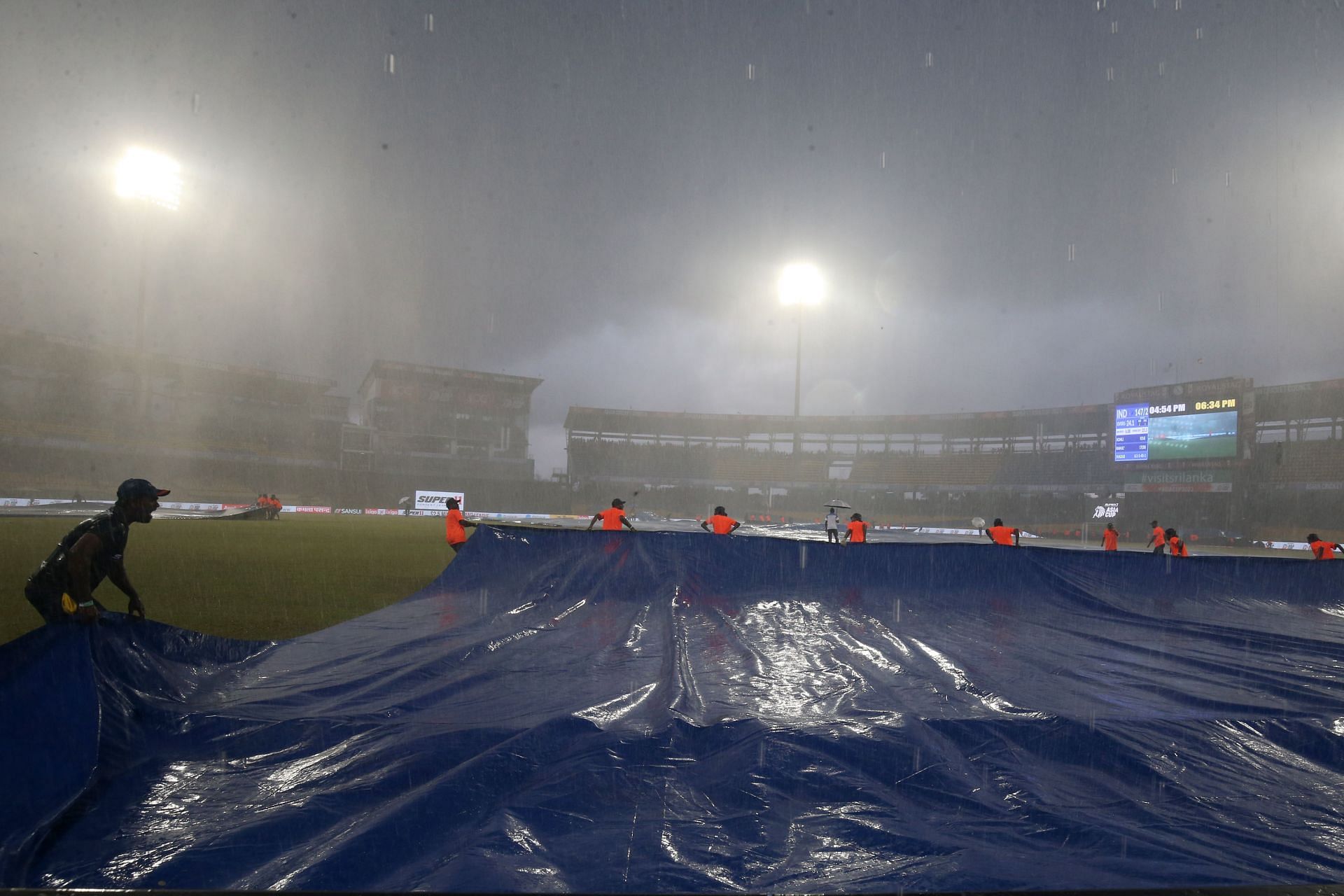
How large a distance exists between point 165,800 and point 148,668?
4.42 ft

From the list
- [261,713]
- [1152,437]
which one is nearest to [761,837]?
[261,713]

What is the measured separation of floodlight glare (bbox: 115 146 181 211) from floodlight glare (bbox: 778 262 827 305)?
3482cm

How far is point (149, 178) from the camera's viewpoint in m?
35.3

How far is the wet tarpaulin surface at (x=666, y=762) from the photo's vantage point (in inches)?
79.6

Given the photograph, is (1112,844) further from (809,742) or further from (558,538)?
(558,538)

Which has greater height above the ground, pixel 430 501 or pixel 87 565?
pixel 87 565

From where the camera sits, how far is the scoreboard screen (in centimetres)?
2755

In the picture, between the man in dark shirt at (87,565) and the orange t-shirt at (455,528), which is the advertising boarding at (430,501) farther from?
the man in dark shirt at (87,565)

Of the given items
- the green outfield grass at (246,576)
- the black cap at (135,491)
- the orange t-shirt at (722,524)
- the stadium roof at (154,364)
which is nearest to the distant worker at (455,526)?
the green outfield grass at (246,576)

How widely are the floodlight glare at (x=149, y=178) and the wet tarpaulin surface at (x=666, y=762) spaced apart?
142ft

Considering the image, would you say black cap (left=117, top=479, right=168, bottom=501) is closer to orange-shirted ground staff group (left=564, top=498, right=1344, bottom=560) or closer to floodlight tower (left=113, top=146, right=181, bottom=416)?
orange-shirted ground staff group (left=564, top=498, right=1344, bottom=560)

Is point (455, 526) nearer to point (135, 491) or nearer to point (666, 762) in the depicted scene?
point (135, 491)

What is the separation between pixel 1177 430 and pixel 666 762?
34.7m

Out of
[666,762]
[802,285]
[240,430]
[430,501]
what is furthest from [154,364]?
[666,762]
